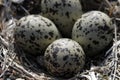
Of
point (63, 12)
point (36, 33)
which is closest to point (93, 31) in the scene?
point (63, 12)

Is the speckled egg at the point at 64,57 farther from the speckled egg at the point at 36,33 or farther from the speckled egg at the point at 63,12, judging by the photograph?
the speckled egg at the point at 63,12

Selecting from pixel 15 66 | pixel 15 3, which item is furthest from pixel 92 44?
pixel 15 3

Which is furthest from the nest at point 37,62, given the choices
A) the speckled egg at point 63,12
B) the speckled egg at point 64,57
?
the speckled egg at point 63,12

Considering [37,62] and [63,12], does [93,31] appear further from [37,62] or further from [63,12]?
[37,62]

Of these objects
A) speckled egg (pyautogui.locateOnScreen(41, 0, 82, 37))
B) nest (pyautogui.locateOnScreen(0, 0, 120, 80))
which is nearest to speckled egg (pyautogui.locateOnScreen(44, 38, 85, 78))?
nest (pyautogui.locateOnScreen(0, 0, 120, 80))

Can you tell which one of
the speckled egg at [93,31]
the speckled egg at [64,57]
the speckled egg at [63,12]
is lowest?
the speckled egg at [64,57]

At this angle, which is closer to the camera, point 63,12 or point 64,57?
point 64,57
